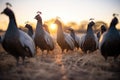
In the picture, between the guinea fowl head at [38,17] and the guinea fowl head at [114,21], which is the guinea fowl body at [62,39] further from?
the guinea fowl head at [114,21]

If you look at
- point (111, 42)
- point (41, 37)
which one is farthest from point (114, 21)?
point (41, 37)

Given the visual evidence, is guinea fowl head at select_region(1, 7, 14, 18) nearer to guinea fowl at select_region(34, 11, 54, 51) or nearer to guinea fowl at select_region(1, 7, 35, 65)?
guinea fowl at select_region(1, 7, 35, 65)

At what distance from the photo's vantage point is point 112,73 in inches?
316

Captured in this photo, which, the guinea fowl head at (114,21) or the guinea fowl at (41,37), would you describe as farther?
the guinea fowl at (41,37)

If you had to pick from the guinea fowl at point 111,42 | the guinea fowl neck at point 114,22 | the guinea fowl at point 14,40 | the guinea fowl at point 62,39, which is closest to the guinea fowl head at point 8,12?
the guinea fowl at point 14,40

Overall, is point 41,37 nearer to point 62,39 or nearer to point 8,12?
point 62,39

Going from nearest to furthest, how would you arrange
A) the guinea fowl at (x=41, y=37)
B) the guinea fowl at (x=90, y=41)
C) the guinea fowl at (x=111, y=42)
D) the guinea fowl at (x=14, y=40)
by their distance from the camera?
1. the guinea fowl at (x=14, y=40)
2. the guinea fowl at (x=111, y=42)
3. the guinea fowl at (x=41, y=37)
4. the guinea fowl at (x=90, y=41)

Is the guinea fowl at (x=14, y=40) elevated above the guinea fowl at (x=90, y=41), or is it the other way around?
the guinea fowl at (x=14, y=40)

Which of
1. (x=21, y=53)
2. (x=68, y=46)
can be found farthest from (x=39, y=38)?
(x=21, y=53)

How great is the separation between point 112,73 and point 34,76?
2.59 meters

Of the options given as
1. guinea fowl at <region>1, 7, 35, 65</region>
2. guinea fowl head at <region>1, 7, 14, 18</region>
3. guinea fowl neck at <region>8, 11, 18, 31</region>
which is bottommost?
guinea fowl at <region>1, 7, 35, 65</region>

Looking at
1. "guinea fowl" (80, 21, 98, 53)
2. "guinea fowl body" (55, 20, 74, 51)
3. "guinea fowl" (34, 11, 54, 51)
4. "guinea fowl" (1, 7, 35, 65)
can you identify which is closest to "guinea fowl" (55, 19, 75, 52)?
"guinea fowl body" (55, 20, 74, 51)

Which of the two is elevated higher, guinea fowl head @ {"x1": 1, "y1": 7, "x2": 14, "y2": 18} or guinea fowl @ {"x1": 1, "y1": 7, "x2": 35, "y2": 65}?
guinea fowl head @ {"x1": 1, "y1": 7, "x2": 14, "y2": 18}

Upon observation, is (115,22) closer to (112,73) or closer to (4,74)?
(112,73)
